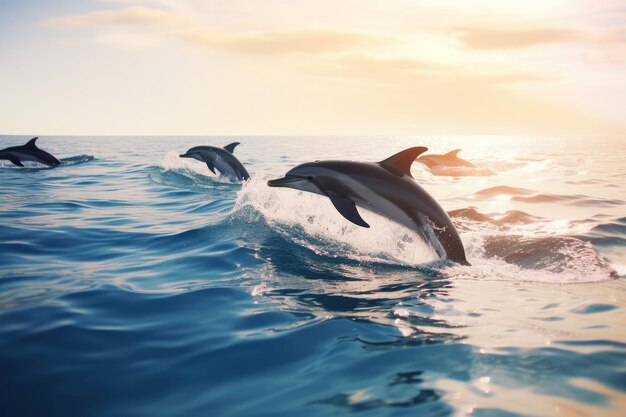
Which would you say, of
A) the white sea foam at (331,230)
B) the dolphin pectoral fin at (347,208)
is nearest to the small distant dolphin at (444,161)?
the white sea foam at (331,230)

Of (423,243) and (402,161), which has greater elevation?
(402,161)

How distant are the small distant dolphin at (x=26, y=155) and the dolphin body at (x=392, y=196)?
17047mm

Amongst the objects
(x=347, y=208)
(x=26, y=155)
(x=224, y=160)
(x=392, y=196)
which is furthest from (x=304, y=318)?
(x=26, y=155)

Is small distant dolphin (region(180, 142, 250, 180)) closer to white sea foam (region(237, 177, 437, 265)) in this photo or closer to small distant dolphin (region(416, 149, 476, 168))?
white sea foam (region(237, 177, 437, 265))

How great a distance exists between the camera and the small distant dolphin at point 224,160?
664 inches

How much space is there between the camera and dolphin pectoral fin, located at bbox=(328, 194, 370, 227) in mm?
6879

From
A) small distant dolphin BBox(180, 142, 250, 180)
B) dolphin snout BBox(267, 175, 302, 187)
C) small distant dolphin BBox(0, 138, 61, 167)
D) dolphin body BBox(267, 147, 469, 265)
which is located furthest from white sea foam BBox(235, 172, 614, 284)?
small distant dolphin BBox(0, 138, 61, 167)

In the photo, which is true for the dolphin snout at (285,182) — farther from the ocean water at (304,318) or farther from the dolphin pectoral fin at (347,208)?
the ocean water at (304,318)

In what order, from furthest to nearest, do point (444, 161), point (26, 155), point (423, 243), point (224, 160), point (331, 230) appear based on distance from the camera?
point (444, 161) < point (26, 155) < point (224, 160) < point (331, 230) < point (423, 243)

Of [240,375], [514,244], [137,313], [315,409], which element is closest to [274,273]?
[137,313]

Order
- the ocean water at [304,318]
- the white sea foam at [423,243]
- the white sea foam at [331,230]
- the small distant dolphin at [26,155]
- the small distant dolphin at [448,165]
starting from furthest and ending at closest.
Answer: the small distant dolphin at [448,165] < the small distant dolphin at [26,155] < the white sea foam at [331,230] < the white sea foam at [423,243] < the ocean water at [304,318]

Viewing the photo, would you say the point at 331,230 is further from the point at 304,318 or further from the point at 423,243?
the point at 304,318

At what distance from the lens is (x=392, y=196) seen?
7219mm

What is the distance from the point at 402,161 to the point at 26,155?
65.3 feet
